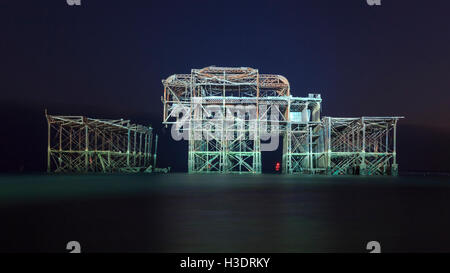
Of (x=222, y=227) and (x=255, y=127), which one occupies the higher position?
(x=255, y=127)

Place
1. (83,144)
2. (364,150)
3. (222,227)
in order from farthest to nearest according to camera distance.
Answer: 1. (83,144)
2. (364,150)
3. (222,227)

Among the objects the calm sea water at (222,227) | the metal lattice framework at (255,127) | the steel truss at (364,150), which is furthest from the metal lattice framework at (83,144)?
the calm sea water at (222,227)

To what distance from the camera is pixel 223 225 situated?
242 inches

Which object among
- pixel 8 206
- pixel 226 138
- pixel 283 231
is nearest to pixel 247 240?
pixel 283 231

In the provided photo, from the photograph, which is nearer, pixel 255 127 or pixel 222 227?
pixel 222 227

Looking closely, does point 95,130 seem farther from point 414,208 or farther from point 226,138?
point 414,208

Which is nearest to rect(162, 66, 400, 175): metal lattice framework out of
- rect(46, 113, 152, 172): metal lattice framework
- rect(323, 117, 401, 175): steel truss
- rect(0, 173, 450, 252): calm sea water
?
rect(323, 117, 401, 175): steel truss

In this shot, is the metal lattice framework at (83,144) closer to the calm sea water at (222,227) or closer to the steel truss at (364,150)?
the steel truss at (364,150)

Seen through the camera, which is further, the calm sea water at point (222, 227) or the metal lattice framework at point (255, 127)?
the metal lattice framework at point (255, 127)

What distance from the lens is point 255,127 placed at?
36.4m

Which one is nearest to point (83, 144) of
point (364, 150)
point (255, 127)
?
point (255, 127)

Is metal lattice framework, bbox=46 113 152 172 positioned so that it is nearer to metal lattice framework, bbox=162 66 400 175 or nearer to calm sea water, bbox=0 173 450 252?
metal lattice framework, bbox=162 66 400 175

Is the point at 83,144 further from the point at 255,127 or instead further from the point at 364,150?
the point at 364,150

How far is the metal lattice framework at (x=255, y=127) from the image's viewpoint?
35.4m
